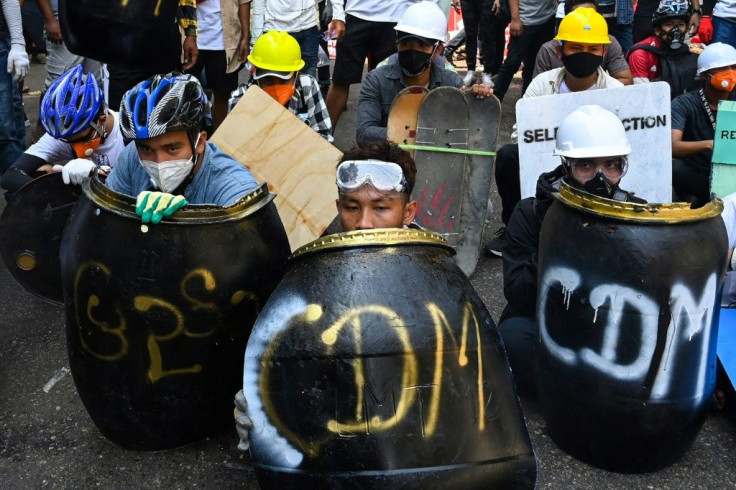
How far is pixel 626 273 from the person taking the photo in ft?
8.81

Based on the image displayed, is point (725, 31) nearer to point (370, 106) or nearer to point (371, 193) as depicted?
point (370, 106)

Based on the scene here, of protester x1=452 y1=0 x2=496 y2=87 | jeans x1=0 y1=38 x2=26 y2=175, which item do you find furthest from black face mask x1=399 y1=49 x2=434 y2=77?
protester x1=452 y1=0 x2=496 y2=87

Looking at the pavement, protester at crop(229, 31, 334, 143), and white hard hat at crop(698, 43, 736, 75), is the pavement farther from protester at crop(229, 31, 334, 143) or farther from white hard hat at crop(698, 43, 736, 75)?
white hard hat at crop(698, 43, 736, 75)

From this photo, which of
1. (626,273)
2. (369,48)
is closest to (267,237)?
(626,273)

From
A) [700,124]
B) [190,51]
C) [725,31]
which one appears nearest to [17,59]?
[190,51]

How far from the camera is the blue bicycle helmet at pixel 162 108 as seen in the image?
114 inches

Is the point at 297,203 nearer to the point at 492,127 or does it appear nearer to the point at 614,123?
the point at 492,127

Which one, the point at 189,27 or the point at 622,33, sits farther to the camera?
the point at 622,33

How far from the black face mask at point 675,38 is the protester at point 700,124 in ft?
3.05

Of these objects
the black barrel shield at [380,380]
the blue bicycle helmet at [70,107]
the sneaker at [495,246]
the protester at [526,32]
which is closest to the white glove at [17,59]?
the blue bicycle helmet at [70,107]

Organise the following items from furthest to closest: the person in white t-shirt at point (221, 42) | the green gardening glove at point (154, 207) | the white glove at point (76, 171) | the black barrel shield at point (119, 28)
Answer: the person in white t-shirt at point (221, 42)
the white glove at point (76, 171)
the black barrel shield at point (119, 28)
the green gardening glove at point (154, 207)

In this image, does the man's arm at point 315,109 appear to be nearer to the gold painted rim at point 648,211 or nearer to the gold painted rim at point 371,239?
the gold painted rim at point 648,211

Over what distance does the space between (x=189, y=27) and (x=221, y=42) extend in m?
0.92

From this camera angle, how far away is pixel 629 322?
2.72 m
